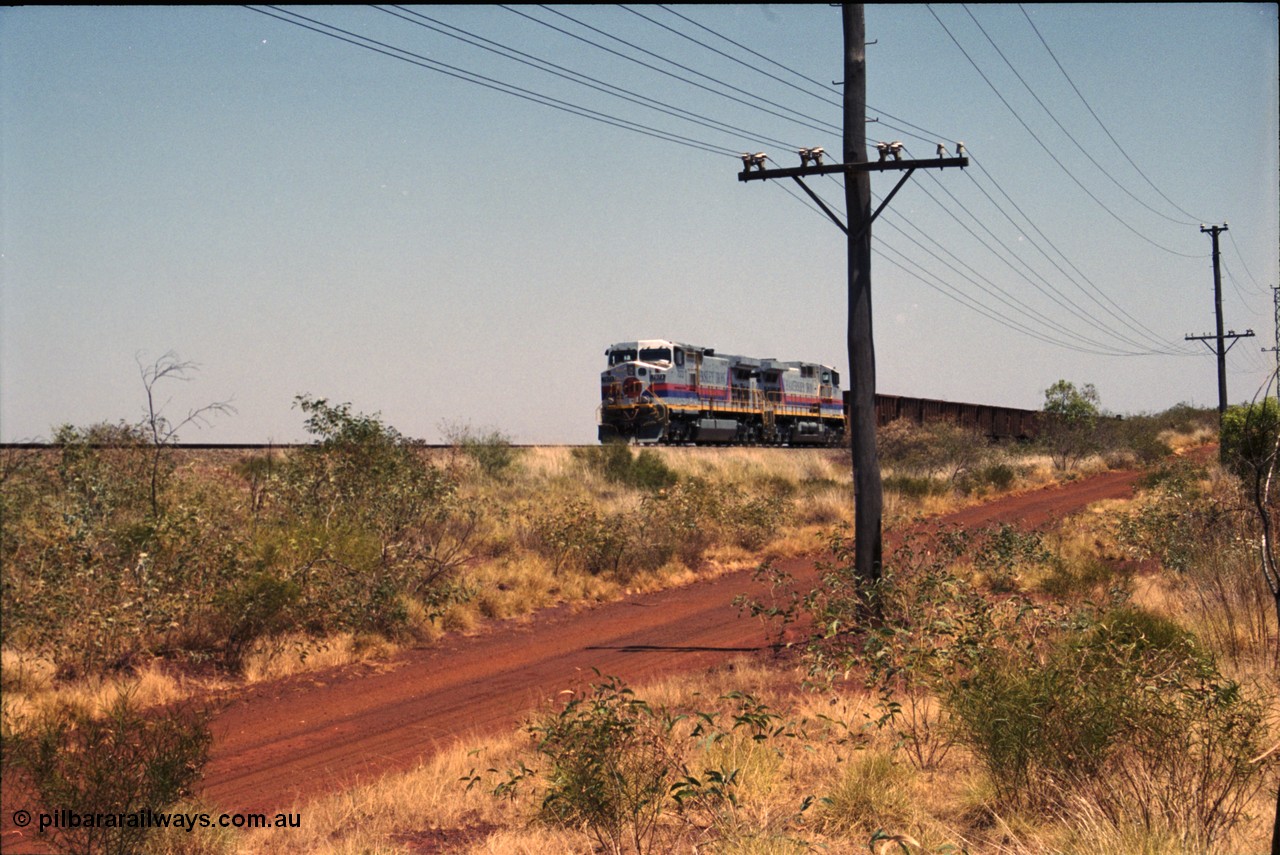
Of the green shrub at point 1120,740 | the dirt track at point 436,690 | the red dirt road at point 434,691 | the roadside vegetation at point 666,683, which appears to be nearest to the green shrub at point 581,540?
the roadside vegetation at point 666,683

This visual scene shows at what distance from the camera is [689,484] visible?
2206 cm

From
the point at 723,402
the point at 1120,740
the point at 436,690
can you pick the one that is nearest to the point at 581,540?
the point at 436,690

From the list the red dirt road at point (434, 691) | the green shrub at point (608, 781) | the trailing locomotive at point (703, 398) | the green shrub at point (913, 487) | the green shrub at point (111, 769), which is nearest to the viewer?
the green shrub at point (111, 769)

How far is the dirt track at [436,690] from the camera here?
322 inches

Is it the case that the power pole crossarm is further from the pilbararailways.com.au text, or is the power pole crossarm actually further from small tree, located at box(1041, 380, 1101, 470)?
small tree, located at box(1041, 380, 1101, 470)

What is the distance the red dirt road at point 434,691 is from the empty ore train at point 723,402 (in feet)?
70.8

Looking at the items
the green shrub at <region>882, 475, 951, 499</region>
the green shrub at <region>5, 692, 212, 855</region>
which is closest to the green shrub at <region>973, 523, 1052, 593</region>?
the green shrub at <region>5, 692, 212, 855</region>

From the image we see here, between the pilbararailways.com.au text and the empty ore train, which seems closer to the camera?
the pilbararailways.com.au text

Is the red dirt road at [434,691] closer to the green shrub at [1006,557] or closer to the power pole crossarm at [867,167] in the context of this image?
the green shrub at [1006,557]

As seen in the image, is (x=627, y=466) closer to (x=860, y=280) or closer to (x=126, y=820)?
(x=860, y=280)

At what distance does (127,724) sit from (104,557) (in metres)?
4.75

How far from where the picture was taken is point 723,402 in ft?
138

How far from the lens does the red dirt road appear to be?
26.5ft

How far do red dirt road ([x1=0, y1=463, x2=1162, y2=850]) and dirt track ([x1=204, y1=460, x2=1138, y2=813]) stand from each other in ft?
0.05
